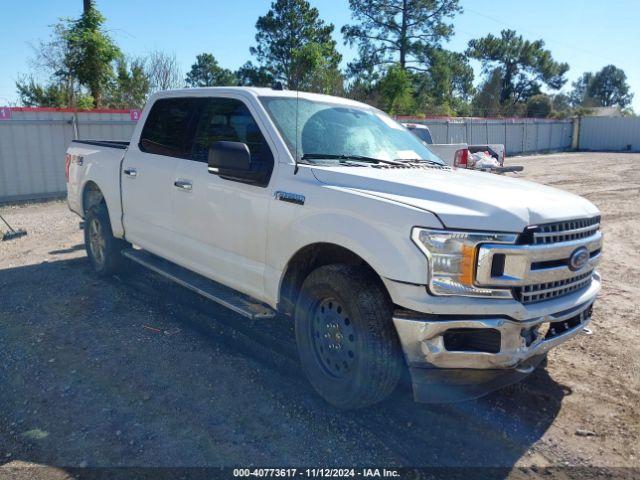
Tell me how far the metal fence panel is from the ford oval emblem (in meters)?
42.2

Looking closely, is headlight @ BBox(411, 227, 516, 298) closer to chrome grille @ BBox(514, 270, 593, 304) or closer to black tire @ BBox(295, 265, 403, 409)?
chrome grille @ BBox(514, 270, 593, 304)

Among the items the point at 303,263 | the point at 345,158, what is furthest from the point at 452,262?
the point at 345,158

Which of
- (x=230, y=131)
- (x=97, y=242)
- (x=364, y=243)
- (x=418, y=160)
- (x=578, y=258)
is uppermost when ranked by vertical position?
(x=230, y=131)

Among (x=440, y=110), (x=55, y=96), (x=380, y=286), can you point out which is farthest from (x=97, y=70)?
(x=440, y=110)

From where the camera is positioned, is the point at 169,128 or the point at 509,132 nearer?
the point at 169,128

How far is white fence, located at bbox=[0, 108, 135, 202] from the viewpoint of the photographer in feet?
41.5

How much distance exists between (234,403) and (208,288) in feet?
4.04

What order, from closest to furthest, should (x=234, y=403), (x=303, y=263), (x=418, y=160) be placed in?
1. (x=234, y=403)
2. (x=303, y=263)
3. (x=418, y=160)

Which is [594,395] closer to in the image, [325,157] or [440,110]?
[325,157]

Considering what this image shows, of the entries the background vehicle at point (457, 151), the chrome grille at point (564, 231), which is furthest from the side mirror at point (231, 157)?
the background vehicle at point (457, 151)

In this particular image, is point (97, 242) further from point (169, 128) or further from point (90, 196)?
point (169, 128)

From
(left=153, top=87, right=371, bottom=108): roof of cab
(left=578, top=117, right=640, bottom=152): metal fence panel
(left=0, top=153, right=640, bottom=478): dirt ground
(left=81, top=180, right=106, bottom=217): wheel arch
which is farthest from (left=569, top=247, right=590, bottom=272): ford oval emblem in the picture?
(left=578, top=117, right=640, bottom=152): metal fence panel

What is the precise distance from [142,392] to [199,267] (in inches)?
48.5

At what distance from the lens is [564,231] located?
10.6 feet
